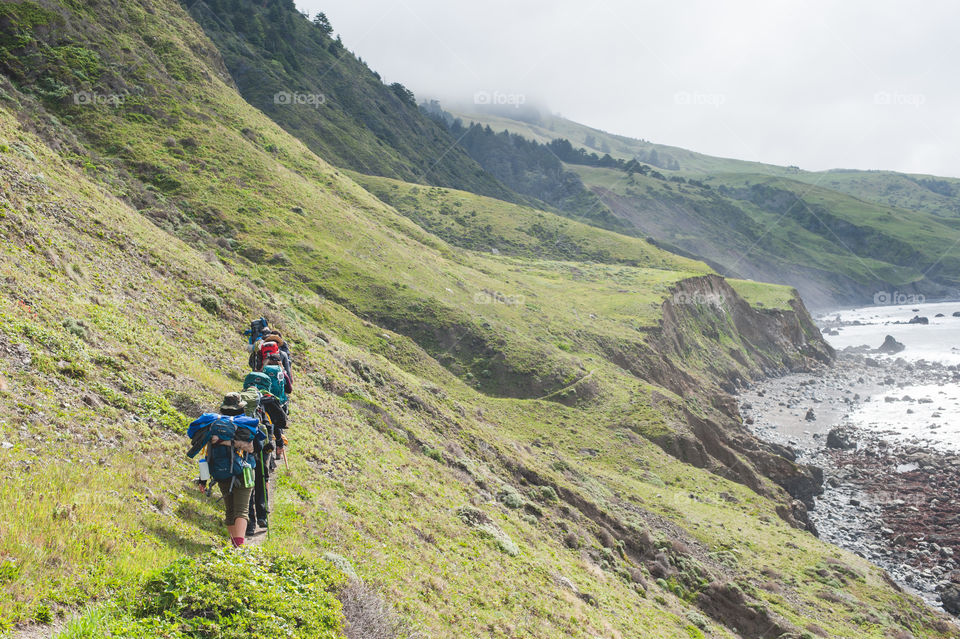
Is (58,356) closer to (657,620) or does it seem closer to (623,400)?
(657,620)

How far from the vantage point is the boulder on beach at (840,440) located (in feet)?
186

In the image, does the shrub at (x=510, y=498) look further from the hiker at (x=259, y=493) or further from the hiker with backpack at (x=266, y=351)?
the hiker at (x=259, y=493)

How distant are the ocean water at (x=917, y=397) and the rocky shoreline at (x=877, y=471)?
539 millimetres

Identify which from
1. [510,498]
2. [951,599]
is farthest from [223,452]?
[951,599]

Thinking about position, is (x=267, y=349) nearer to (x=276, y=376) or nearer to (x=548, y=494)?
(x=276, y=376)

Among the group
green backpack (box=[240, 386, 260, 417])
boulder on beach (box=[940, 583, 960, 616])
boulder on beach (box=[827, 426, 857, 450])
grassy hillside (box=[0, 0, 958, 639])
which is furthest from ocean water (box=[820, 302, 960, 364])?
green backpack (box=[240, 386, 260, 417])

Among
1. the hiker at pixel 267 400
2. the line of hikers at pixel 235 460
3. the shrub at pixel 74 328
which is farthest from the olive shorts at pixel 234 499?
the shrub at pixel 74 328

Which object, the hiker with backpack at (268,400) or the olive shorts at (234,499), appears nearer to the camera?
the olive shorts at (234,499)

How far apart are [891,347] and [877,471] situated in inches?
2868

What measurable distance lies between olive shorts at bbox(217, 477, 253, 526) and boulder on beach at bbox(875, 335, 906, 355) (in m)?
127

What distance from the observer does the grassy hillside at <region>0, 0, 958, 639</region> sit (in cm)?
918

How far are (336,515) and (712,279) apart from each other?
9244 centimetres

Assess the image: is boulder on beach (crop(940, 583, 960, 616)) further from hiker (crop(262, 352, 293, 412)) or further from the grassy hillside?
hiker (crop(262, 352, 293, 412))

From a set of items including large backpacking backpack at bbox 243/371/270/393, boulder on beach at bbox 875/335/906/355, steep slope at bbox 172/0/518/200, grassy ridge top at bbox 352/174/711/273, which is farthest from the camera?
boulder on beach at bbox 875/335/906/355
